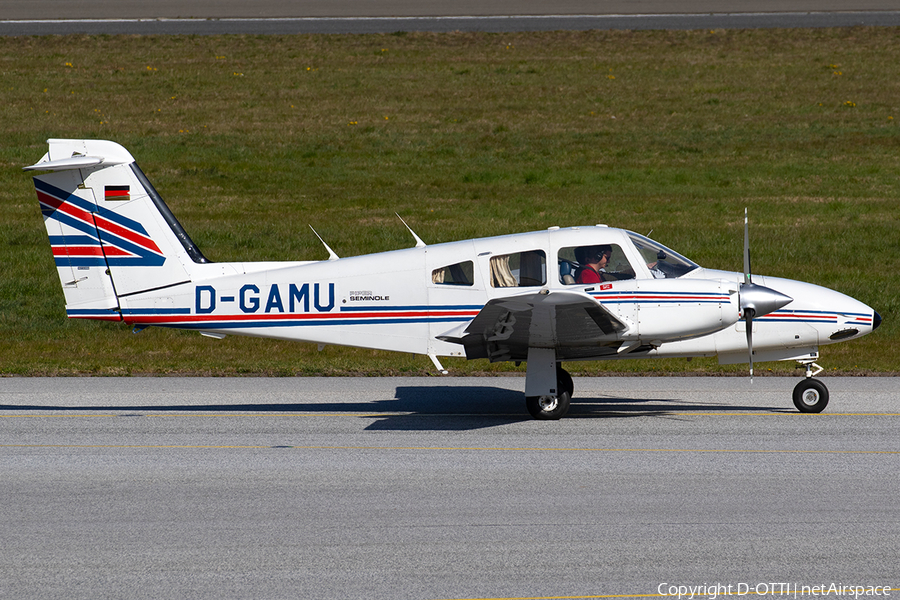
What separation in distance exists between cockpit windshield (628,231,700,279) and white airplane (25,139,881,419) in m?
0.02

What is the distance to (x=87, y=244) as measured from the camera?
39.7 feet

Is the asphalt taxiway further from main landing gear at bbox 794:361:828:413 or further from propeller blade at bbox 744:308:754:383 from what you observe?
propeller blade at bbox 744:308:754:383

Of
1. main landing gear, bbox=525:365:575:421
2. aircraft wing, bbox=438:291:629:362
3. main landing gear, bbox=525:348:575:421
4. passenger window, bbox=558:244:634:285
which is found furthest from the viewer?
main landing gear, bbox=525:365:575:421

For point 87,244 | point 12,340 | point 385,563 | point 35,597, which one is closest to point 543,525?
point 385,563

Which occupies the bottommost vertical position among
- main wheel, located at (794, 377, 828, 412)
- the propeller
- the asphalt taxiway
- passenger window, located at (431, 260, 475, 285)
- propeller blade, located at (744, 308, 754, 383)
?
the asphalt taxiway

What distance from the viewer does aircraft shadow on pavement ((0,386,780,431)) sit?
11.9m

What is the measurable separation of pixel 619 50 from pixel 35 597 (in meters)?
35.2

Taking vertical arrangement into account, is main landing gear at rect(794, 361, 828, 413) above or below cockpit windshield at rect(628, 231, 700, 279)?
below

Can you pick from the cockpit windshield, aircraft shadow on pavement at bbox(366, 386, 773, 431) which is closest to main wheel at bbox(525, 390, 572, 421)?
aircraft shadow on pavement at bbox(366, 386, 773, 431)

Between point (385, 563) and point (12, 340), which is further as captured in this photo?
point (12, 340)

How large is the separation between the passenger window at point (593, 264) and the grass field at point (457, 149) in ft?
16.2

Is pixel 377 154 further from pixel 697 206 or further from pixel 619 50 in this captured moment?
pixel 619 50

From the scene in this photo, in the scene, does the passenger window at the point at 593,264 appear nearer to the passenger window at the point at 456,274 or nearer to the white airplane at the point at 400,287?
the white airplane at the point at 400,287

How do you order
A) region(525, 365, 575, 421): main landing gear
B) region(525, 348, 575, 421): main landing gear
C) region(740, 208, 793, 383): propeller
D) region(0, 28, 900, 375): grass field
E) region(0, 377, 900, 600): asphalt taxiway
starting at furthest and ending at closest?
1. region(0, 28, 900, 375): grass field
2. region(525, 365, 575, 421): main landing gear
3. region(525, 348, 575, 421): main landing gear
4. region(740, 208, 793, 383): propeller
5. region(0, 377, 900, 600): asphalt taxiway
